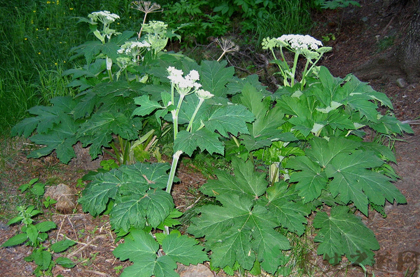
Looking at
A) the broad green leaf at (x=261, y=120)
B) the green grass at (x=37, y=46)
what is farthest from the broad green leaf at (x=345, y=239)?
the green grass at (x=37, y=46)

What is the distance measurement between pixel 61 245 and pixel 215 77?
153cm

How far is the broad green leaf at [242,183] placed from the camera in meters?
2.41

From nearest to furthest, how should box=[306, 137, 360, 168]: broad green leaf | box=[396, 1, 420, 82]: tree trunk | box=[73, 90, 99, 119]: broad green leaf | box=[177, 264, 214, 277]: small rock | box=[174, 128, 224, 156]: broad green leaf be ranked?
1. box=[174, 128, 224, 156]: broad green leaf
2. box=[177, 264, 214, 277]: small rock
3. box=[306, 137, 360, 168]: broad green leaf
4. box=[73, 90, 99, 119]: broad green leaf
5. box=[396, 1, 420, 82]: tree trunk

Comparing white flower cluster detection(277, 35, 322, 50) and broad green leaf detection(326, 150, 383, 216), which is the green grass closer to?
white flower cluster detection(277, 35, 322, 50)

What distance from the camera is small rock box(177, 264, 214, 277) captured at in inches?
86.0

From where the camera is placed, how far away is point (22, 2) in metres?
5.70

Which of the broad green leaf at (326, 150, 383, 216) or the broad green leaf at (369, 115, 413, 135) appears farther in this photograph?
the broad green leaf at (369, 115, 413, 135)

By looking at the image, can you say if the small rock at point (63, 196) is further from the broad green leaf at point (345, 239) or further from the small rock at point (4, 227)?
the broad green leaf at point (345, 239)

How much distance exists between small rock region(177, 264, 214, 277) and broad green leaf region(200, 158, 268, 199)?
0.48 m

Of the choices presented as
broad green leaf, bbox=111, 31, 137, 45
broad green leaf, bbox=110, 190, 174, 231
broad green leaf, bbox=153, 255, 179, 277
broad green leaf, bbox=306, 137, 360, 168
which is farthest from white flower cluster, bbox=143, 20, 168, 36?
broad green leaf, bbox=153, 255, 179, 277

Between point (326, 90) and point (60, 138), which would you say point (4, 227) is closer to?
point (60, 138)

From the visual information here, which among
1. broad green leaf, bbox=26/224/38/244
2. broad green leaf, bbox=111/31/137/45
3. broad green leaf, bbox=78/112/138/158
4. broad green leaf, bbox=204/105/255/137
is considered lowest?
broad green leaf, bbox=26/224/38/244

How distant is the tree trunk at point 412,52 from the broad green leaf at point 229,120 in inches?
120

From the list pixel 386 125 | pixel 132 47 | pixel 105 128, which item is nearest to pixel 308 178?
pixel 386 125
